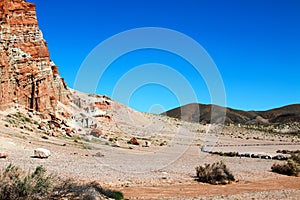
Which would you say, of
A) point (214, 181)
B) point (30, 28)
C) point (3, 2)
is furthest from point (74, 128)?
point (214, 181)

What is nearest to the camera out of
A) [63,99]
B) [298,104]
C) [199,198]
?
[199,198]

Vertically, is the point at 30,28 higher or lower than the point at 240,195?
higher

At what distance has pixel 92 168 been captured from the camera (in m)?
15.5

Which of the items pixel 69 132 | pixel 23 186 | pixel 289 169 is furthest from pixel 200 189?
pixel 69 132

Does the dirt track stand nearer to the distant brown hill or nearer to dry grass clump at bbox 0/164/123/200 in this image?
dry grass clump at bbox 0/164/123/200

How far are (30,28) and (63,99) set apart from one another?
957cm

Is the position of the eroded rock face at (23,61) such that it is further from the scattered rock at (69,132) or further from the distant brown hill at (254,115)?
the distant brown hill at (254,115)

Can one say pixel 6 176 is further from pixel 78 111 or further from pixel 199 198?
pixel 78 111

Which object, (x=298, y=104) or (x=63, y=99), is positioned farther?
(x=298, y=104)

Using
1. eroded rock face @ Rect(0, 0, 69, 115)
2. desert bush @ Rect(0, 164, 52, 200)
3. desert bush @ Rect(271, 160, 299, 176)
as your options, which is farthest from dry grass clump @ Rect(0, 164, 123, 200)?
eroded rock face @ Rect(0, 0, 69, 115)

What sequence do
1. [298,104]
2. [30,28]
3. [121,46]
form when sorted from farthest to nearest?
[298,104] → [30,28] → [121,46]

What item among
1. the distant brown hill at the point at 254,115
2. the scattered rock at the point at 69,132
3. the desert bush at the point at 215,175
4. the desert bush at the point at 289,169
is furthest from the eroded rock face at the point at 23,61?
the distant brown hill at the point at 254,115

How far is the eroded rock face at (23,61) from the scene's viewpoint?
28.4 metres

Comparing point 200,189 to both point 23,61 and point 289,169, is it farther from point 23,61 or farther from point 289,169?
point 23,61
